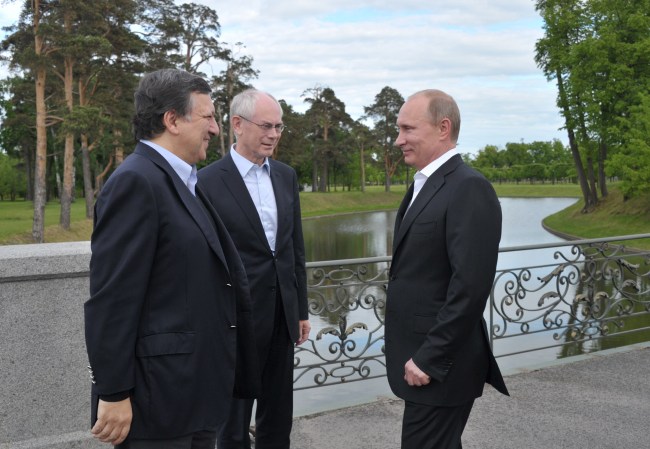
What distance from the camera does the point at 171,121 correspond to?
229cm

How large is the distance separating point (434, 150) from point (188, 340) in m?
1.37

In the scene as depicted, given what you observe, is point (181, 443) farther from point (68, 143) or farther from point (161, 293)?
point (68, 143)

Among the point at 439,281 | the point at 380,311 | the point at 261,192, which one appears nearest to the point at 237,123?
the point at 261,192

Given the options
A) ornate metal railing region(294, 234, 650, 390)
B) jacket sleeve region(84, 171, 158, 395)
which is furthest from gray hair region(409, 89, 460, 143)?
ornate metal railing region(294, 234, 650, 390)

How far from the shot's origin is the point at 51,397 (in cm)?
360

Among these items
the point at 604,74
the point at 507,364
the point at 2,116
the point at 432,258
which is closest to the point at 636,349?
the point at 507,364

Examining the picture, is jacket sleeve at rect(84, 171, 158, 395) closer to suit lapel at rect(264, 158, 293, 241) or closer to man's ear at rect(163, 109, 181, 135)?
man's ear at rect(163, 109, 181, 135)

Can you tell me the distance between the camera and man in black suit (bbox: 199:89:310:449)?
11.2 feet

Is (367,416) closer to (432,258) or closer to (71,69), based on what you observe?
(432,258)

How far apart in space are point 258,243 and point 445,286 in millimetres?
1181

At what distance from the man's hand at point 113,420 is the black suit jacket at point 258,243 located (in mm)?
1308

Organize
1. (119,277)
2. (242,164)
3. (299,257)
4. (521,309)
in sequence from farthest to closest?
(521,309)
(299,257)
(242,164)
(119,277)

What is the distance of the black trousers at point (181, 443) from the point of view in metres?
2.21

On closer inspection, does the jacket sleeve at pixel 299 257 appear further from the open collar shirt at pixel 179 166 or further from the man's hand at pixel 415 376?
the open collar shirt at pixel 179 166
